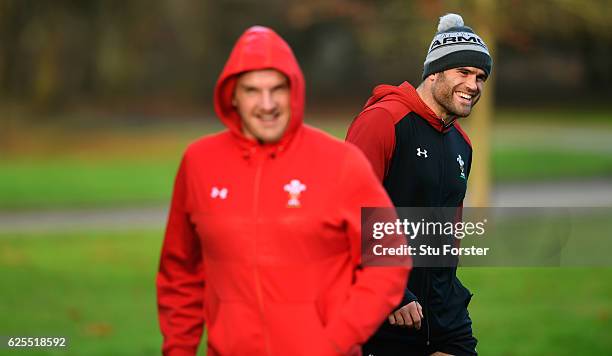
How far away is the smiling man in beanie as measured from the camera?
520 cm

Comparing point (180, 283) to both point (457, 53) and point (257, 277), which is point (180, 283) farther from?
point (457, 53)

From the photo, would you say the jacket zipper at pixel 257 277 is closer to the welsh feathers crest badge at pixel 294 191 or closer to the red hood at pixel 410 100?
the welsh feathers crest badge at pixel 294 191

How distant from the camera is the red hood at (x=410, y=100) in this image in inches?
209

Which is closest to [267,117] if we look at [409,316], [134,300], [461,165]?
[409,316]

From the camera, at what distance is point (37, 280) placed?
13.6 m

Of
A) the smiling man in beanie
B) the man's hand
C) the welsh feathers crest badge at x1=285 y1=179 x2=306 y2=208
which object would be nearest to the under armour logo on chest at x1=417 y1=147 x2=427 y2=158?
the smiling man in beanie

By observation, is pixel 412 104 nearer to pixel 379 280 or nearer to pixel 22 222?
pixel 379 280

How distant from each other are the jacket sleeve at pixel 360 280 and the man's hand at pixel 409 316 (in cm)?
88

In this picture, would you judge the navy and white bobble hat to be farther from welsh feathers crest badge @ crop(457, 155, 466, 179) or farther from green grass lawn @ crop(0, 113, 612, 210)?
green grass lawn @ crop(0, 113, 612, 210)

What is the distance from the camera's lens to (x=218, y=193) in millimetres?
4141

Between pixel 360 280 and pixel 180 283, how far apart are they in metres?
0.67

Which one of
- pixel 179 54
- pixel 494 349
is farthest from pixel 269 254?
pixel 179 54

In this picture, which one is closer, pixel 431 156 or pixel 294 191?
pixel 294 191

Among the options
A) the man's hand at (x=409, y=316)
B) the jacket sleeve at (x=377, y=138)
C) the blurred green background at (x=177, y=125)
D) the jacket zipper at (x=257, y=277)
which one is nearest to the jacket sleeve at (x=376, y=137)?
the jacket sleeve at (x=377, y=138)
